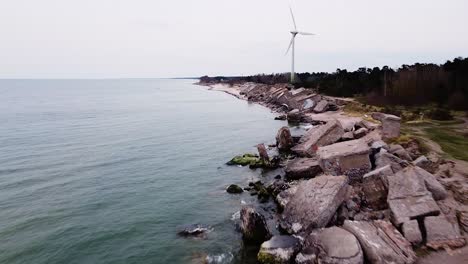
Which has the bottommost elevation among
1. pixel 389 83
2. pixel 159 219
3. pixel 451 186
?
pixel 159 219


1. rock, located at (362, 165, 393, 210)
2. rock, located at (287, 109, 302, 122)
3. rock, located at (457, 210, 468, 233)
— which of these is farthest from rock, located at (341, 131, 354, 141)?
rock, located at (287, 109, 302, 122)

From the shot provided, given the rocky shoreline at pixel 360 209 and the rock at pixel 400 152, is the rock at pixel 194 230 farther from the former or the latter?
the rock at pixel 400 152

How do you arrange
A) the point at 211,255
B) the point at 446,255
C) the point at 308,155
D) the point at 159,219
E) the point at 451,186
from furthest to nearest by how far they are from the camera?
the point at 308,155, the point at 159,219, the point at 451,186, the point at 211,255, the point at 446,255

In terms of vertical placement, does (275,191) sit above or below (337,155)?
below

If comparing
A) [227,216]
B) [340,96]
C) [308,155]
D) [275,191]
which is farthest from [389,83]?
[227,216]

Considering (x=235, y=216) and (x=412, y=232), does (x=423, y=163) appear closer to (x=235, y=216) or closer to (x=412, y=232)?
(x=412, y=232)

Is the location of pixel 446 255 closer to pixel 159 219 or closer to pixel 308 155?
pixel 159 219

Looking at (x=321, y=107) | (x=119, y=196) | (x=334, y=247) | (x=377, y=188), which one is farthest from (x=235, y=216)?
(x=321, y=107)

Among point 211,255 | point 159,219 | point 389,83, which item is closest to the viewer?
point 211,255

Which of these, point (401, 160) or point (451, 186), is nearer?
point (451, 186)
